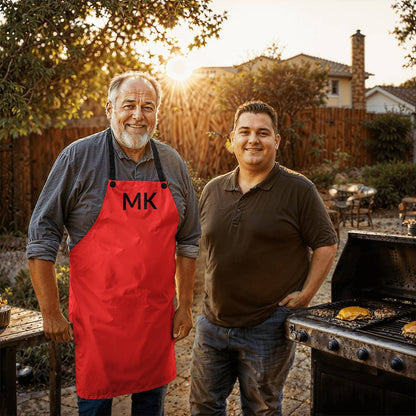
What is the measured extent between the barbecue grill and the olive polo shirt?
0.20m

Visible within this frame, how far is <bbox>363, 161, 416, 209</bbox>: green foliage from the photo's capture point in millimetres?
15461

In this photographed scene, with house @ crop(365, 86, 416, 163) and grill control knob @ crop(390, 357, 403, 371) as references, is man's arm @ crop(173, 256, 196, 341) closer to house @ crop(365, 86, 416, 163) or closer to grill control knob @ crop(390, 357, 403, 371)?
grill control knob @ crop(390, 357, 403, 371)

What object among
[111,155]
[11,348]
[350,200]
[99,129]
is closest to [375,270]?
[111,155]

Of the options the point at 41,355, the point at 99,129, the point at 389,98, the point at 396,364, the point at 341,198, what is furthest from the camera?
the point at 389,98

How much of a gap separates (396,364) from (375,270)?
0.96 meters

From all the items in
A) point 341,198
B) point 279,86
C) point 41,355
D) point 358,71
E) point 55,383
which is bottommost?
point 41,355

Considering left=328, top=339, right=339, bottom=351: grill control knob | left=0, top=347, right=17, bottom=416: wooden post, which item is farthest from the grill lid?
left=0, top=347, right=17, bottom=416: wooden post

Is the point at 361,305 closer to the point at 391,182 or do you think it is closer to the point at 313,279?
the point at 313,279

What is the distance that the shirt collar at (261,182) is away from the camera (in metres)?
2.63

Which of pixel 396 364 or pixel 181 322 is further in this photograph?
pixel 181 322

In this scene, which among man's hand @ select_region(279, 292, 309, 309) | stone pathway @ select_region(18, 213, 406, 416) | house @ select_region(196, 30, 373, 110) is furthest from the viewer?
house @ select_region(196, 30, 373, 110)

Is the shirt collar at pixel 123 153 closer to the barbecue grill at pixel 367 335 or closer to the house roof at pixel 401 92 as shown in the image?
the barbecue grill at pixel 367 335

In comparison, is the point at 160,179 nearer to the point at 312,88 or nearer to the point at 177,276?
the point at 177,276

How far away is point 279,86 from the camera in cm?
1288
